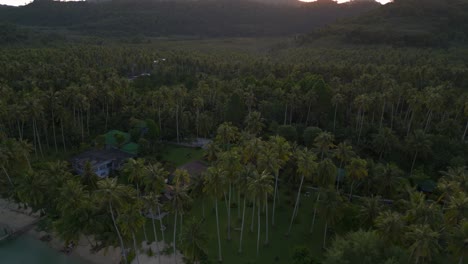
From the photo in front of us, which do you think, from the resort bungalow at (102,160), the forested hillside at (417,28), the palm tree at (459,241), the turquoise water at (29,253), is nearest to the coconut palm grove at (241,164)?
the palm tree at (459,241)

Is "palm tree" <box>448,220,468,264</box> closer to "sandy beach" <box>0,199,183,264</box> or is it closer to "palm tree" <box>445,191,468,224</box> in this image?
"palm tree" <box>445,191,468,224</box>

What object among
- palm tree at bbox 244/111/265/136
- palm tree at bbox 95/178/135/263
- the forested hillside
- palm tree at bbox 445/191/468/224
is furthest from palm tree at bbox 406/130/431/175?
the forested hillside

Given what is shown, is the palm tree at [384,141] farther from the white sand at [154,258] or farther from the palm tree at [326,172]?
the white sand at [154,258]

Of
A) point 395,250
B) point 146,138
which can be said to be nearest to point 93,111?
point 146,138

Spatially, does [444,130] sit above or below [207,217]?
above

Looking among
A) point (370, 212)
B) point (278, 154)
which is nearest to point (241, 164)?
point (278, 154)

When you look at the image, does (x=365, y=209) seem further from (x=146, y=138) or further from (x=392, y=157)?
(x=146, y=138)

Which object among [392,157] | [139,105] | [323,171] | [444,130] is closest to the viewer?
[323,171]
